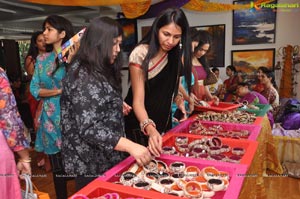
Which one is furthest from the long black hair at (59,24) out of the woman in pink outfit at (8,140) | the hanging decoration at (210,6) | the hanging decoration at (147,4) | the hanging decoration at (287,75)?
the hanging decoration at (287,75)

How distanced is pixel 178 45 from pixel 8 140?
0.87 metres

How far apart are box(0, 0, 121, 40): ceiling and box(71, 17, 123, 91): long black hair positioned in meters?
3.76

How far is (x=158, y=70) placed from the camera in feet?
4.40

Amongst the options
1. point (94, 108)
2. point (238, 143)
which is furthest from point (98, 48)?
point (238, 143)

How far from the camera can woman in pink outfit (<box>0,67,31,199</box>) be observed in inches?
36.6

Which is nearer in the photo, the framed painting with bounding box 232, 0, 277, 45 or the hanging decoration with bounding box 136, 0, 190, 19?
the hanging decoration with bounding box 136, 0, 190, 19

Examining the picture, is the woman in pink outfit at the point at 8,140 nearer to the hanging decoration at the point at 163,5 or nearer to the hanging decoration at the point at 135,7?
the hanging decoration at the point at 135,7

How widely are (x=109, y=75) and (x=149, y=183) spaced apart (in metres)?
0.38

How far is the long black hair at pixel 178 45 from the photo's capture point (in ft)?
3.90

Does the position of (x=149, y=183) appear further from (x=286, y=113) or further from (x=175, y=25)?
(x=286, y=113)

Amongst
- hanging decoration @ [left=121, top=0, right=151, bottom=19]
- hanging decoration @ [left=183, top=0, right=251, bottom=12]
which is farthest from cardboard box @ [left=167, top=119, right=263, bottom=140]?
hanging decoration @ [left=183, top=0, right=251, bottom=12]

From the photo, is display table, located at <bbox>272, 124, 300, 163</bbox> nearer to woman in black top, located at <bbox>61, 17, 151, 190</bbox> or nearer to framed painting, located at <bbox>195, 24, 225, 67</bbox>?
woman in black top, located at <bbox>61, 17, 151, 190</bbox>

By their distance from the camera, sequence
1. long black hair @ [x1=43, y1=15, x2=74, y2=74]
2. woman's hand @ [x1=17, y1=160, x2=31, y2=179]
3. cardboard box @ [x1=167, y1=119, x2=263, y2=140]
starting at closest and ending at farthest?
woman's hand @ [x1=17, y1=160, x2=31, y2=179]
cardboard box @ [x1=167, y1=119, x2=263, y2=140]
long black hair @ [x1=43, y1=15, x2=74, y2=74]

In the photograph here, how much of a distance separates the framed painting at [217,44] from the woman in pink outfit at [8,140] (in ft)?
14.0
